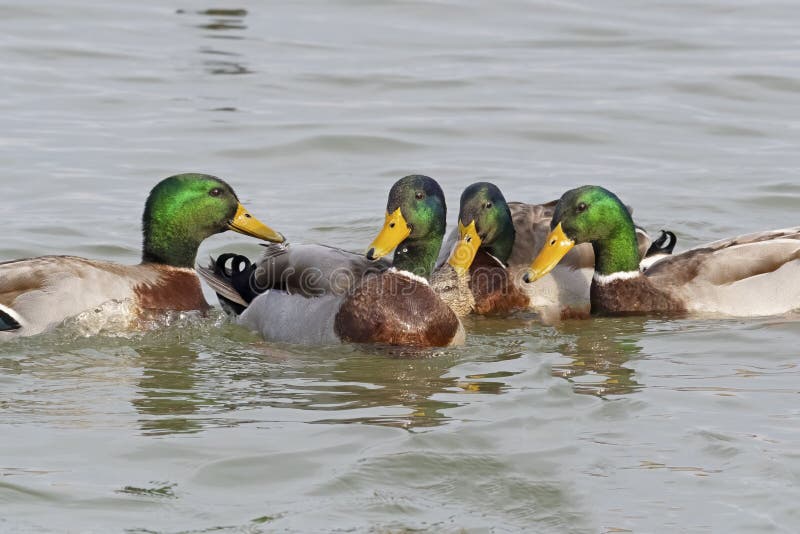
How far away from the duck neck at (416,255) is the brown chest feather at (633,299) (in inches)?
65.4

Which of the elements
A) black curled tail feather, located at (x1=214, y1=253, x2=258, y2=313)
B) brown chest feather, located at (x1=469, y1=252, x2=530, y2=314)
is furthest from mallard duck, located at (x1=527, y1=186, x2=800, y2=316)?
black curled tail feather, located at (x1=214, y1=253, x2=258, y2=313)

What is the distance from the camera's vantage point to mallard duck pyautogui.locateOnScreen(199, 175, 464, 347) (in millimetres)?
8078

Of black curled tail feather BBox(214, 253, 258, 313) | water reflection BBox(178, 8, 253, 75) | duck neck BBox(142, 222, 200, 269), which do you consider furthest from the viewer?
water reflection BBox(178, 8, 253, 75)

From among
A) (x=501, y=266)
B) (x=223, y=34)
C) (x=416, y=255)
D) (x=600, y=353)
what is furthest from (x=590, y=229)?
(x=223, y=34)

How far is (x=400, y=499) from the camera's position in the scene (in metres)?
5.71

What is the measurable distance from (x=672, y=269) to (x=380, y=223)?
113 inches

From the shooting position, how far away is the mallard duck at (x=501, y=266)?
9.52 meters

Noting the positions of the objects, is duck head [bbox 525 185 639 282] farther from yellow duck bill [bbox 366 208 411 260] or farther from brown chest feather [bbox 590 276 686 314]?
yellow duck bill [bbox 366 208 411 260]

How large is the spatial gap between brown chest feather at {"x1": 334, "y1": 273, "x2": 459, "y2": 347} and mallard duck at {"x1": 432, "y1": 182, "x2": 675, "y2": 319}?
136 centimetres

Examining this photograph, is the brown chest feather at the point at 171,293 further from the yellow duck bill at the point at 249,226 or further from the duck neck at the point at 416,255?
the duck neck at the point at 416,255

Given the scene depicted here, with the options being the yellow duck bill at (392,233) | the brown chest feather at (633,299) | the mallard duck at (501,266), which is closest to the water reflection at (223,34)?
the mallard duck at (501,266)

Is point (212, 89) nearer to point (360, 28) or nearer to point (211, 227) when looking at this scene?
point (360, 28)

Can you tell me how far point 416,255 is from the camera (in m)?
8.24

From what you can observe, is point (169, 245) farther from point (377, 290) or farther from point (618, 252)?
point (618, 252)
